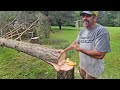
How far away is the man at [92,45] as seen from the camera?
95.4 inches

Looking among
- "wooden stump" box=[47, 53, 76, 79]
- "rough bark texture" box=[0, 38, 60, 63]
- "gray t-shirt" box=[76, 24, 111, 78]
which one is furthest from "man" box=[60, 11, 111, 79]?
"rough bark texture" box=[0, 38, 60, 63]

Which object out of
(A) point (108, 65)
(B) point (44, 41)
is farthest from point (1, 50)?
(A) point (108, 65)

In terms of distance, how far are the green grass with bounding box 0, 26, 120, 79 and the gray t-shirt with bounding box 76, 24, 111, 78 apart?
1.20 feet

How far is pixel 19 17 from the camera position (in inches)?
181

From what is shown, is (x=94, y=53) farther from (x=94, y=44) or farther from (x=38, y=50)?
(x=38, y=50)

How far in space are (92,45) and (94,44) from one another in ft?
0.12

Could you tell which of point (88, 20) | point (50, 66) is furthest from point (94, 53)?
point (50, 66)

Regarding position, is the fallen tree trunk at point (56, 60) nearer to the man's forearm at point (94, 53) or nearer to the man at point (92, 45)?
the man at point (92, 45)

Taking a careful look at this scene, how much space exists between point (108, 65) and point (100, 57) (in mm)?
1298

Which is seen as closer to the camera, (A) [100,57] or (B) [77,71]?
(A) [100,57]
